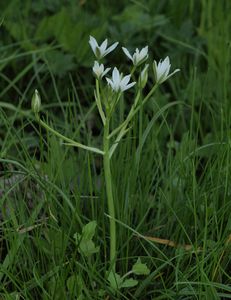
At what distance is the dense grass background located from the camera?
1610 millimetres

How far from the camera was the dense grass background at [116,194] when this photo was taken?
5.28ft

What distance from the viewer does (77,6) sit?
2.84 meters

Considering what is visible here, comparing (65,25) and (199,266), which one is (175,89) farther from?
(199,266)

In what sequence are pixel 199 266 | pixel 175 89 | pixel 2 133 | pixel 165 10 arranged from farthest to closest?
pixel 165 10
pixel 175 89
pixel 2 133
pixel 199 266

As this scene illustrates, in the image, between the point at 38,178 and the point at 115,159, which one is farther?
the point at 115,159

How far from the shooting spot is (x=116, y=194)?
1730mm

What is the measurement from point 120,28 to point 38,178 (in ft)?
3.91

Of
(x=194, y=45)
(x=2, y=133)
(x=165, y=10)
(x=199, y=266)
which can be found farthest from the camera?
(x=165, y=10)

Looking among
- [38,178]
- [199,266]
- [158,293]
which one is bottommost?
[158,293]

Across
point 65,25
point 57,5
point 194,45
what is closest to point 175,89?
point 194,45

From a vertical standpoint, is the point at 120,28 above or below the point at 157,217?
above

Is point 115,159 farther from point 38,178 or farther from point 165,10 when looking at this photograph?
point 165,10

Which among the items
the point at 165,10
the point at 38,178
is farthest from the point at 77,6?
the point at 38,178

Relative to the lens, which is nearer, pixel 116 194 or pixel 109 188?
pixel 109 188
